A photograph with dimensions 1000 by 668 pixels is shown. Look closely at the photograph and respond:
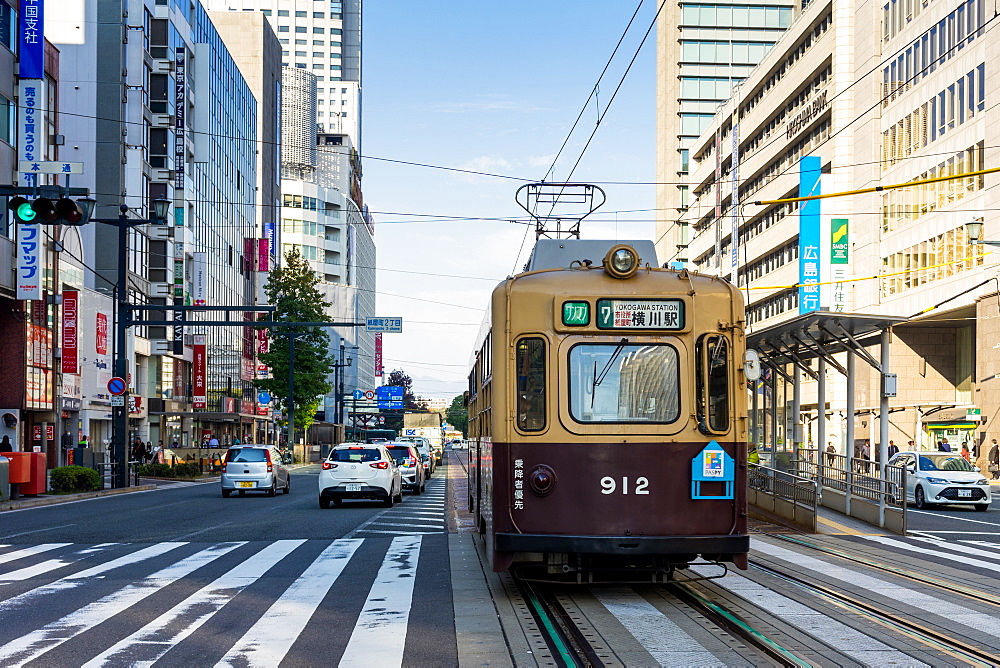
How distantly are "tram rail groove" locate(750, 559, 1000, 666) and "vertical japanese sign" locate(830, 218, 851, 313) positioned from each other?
4930cm

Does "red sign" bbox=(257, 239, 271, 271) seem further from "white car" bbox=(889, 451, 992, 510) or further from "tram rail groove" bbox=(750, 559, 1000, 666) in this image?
"tram rail groove" bbox=(750, 559, 1000, 666)

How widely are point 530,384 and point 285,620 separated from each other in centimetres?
290

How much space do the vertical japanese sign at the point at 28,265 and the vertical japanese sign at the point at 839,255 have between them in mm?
37595

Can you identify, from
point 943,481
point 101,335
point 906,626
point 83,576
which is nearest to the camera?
point 906,626

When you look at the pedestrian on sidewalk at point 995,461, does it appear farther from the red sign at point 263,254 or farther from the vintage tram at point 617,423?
the red sign at point 263,254

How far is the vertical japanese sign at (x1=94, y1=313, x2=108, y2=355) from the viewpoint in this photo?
5453cm

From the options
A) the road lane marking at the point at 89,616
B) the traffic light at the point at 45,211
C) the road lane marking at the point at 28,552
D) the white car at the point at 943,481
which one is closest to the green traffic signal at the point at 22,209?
the traffic light at the point at 45,211

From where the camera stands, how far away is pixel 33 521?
23.1 m

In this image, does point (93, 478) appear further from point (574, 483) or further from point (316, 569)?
point (574, 483)

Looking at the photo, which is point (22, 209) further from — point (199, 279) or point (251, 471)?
point (199, 279)

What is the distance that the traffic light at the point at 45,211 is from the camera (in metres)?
18.9

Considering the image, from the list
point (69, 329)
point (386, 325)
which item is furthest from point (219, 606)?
point (386, 325)

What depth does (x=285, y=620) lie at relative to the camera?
972cm

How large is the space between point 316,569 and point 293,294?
63.8 meters
